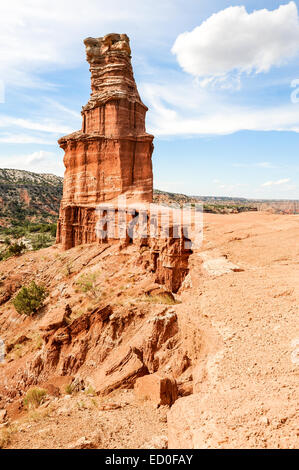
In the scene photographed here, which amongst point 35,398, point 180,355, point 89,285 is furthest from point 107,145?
point 180,355

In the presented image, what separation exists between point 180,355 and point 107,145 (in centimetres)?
2411

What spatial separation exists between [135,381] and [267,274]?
6.36 meters

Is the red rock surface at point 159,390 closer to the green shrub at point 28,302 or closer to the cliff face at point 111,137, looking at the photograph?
the green shrub at point 28,302

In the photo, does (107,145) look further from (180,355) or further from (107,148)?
(180,355)

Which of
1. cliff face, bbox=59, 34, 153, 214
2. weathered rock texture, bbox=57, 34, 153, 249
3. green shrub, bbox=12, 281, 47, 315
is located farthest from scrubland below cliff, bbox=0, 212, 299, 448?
cliff face, bbox=59, 34, 153, 214

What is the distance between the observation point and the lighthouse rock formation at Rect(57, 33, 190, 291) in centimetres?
2916

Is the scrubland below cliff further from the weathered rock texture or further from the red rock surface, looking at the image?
the weathered rock texture

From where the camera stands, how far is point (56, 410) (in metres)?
10.3

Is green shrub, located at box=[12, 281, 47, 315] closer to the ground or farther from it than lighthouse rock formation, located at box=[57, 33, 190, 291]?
closer to the ground

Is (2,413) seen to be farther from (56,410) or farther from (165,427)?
(165,427)

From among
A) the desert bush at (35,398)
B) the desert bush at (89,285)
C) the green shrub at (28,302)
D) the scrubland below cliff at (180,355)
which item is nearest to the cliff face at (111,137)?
the desert bush at (89,285)

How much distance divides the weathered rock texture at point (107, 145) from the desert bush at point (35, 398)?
1840 centimetres
